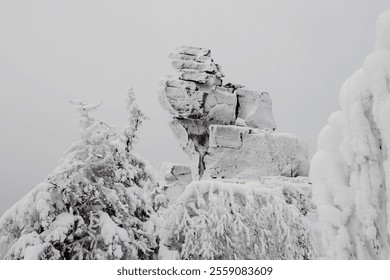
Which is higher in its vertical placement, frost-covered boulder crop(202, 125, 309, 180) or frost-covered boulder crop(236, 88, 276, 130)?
frost-covered boulder crop(236, 88, 276, 130)

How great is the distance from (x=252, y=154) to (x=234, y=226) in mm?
14000

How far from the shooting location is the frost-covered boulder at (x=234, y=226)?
620 centimetres

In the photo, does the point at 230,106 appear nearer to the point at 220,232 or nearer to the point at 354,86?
the point at 220,232

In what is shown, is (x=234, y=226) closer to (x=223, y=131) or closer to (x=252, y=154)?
(x=252, y=154)

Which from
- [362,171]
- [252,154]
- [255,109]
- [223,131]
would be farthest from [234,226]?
[255,109]

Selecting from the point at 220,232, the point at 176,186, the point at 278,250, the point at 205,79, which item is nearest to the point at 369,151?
the point at 220,232

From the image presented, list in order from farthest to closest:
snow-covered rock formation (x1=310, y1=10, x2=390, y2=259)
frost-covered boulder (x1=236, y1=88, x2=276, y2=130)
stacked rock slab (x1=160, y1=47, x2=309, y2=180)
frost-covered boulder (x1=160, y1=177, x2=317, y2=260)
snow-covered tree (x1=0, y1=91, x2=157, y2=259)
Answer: frost-covered boulder (x1=236, y1=88, x2=276, y2=130) → stacked rock slab (x1=160, y1=47, x2=309, y2=180) → frost-covered boulder (x1=160, y1=177, x2=317, y2=260) → snow-covered tree (x1=0, y1=91, x2=157, y2=259) → snow-covered rock formation (x1=310, y1=10, x2=390, y2=259)

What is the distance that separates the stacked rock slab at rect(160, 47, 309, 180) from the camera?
65.5ft

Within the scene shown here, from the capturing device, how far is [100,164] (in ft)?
20.0

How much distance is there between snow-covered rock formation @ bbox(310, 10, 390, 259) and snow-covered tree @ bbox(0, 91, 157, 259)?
10.2 ft

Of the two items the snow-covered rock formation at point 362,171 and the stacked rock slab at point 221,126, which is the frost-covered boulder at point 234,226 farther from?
the stacked rock slab at point 221,126

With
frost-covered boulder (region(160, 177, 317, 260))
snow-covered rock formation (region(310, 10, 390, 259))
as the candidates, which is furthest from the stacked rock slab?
snow-covered rock formation (region(310, 10, 390, 259))

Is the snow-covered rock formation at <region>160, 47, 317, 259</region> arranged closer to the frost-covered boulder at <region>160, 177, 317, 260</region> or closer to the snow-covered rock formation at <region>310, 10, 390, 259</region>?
the frost-covered boulder at <region>160, 177, 317, 260</region>

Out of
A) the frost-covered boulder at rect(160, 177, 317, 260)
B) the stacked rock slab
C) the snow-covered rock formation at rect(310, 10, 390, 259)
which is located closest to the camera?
the snow-covered rock formation at rect(310, 10, 390, 259)
